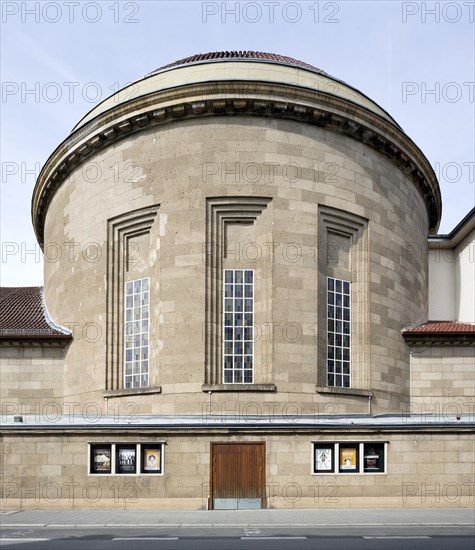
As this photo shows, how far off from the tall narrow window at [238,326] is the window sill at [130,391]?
2.49 m

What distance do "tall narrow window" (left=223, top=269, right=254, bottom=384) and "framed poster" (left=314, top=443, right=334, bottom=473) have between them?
468 centimetres

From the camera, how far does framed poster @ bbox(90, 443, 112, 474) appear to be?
73.7 ft

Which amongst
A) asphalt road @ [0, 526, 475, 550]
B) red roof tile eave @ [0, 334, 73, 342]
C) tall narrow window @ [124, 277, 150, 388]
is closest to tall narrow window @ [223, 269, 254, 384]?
tall narrow window @ [124, 277, 150, 388]

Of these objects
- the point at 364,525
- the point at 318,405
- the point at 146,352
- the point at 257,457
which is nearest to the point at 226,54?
the point at 146,352

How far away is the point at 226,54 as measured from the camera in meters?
34.1

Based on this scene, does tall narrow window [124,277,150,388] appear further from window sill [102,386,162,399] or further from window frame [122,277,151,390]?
window sill [102,386,162,399]

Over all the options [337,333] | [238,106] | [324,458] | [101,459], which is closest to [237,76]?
[238,106]

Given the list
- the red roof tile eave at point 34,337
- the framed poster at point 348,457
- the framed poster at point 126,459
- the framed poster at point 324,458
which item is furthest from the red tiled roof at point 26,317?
the framed poster at point 348,457

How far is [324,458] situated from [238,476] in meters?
2.69

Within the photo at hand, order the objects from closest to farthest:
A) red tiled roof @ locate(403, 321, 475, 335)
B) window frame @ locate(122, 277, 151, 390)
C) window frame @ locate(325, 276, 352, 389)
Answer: window frame @ locate(122, 277, 151, 390)
window frame @ locate(325, 276, 352, 389)
red tiled roof @ locate(403, 321, 475, 335)

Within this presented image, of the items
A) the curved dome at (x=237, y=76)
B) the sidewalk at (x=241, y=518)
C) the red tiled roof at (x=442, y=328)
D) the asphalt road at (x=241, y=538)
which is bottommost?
the sidewalk at (x=241, y=518)

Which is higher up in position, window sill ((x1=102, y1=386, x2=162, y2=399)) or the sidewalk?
window sill ((x1=102, y1=386, x2=162, y2=399))

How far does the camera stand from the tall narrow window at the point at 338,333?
2781 centimetres

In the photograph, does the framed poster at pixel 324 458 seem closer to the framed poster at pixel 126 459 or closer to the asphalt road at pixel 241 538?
the asphalt road at pixel 241 538
